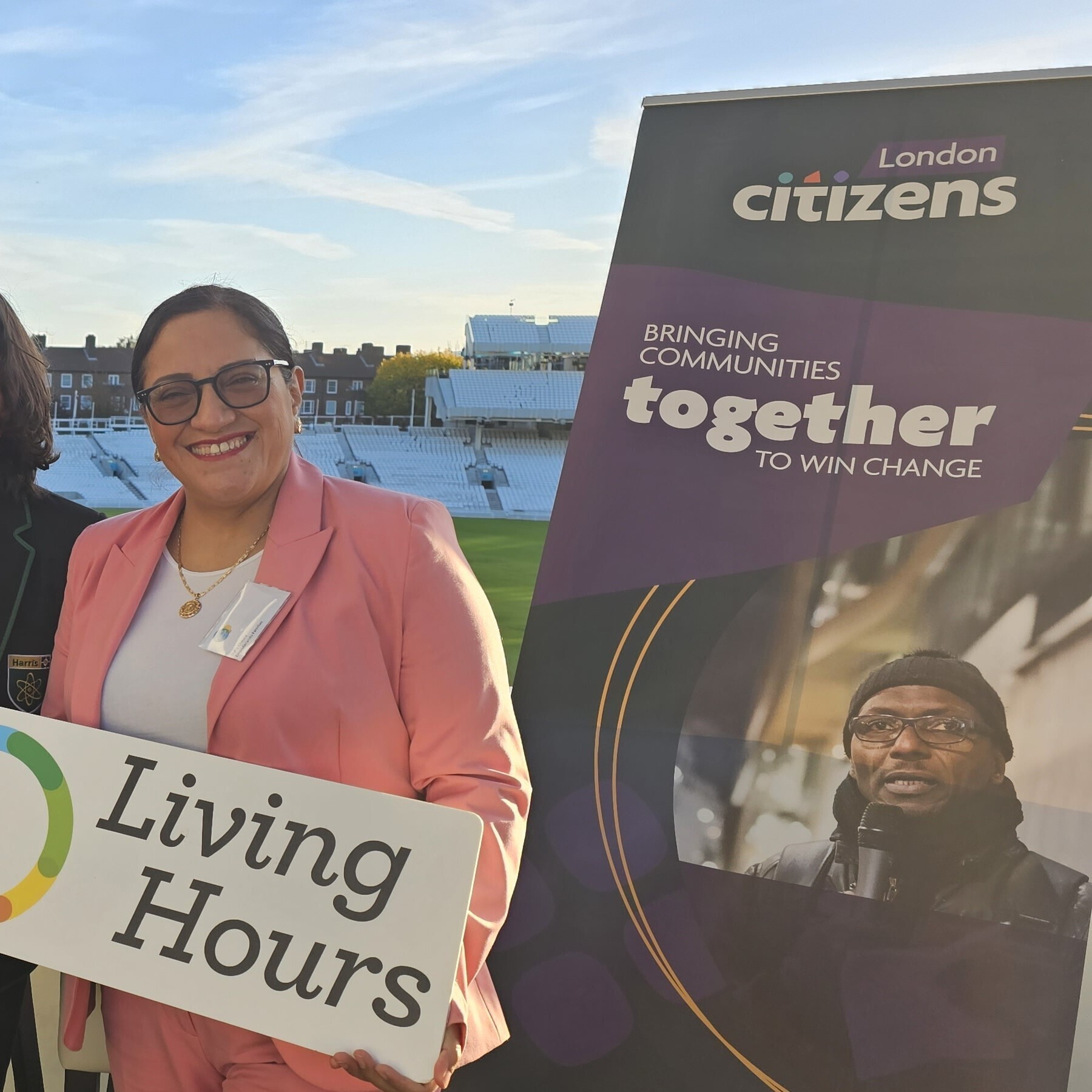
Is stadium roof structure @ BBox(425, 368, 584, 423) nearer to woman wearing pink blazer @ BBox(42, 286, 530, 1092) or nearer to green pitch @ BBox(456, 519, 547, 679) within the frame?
green pitch @ BBox(456, 519, 547, 679)

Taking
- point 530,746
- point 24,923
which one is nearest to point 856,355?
point 530,746

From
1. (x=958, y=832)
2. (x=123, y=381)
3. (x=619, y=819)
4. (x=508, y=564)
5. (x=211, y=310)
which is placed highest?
(x=123, y=381)

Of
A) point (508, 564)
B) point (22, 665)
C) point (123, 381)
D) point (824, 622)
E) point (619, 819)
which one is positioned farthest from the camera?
point (123, 381)

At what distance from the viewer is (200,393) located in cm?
151

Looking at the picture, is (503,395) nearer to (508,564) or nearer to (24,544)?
(508,564)

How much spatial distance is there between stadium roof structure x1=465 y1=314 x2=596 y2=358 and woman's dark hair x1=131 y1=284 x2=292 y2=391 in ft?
152

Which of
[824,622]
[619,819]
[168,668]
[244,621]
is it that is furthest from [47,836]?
[824,622]

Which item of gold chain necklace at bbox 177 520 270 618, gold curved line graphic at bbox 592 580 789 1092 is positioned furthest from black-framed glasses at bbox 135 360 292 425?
gold curved line graphic at bbox 592 580 789 1092

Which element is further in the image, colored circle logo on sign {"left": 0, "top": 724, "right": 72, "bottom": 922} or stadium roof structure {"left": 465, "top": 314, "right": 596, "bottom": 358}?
stadium roof structure {"left": 465, "top": 314, "right": 596, "bottom": 358}

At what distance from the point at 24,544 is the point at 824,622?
1.53 meters

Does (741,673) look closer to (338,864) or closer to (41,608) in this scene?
(338,864)

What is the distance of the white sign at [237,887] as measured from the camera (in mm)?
1337

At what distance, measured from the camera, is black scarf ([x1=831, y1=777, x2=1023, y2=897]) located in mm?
1946

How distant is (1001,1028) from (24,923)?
172cm
